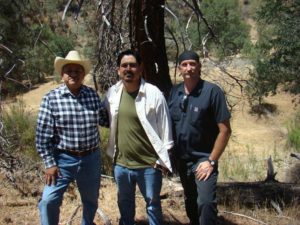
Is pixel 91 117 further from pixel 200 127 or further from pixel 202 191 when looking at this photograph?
pixel 202 191

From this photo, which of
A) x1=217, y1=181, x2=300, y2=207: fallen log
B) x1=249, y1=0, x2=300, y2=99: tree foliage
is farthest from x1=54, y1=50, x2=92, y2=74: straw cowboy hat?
x1=249, y1=0, x2=300, y2=99: tree foliage

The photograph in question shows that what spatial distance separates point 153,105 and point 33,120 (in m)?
5.02

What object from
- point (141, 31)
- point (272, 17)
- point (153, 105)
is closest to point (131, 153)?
point (153, 105)

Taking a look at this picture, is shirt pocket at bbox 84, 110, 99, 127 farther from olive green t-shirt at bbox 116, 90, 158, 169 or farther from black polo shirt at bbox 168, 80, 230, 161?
black polo shirt at bbox 168, 80, 230, 161

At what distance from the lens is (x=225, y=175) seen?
864 cm

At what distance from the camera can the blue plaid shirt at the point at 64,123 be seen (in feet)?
12.3

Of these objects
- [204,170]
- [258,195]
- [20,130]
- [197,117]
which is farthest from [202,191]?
[20,130]

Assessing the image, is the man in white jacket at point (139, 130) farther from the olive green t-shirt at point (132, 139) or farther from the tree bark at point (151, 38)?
the tree bark at point (151, 38)

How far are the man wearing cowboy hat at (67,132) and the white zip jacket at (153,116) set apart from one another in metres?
0.14

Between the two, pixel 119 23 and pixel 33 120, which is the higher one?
pixel 119 23

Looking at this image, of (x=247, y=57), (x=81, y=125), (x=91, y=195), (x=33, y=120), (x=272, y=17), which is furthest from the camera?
(x=247, y=57)

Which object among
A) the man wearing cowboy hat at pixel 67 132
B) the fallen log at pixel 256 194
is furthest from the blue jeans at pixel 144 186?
the fallen log at pixel 256 194

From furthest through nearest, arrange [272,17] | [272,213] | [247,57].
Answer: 1. [247,57]
2. [272,17]
3. [272,213]

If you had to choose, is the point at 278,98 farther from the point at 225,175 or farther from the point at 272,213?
the point at 272,213
